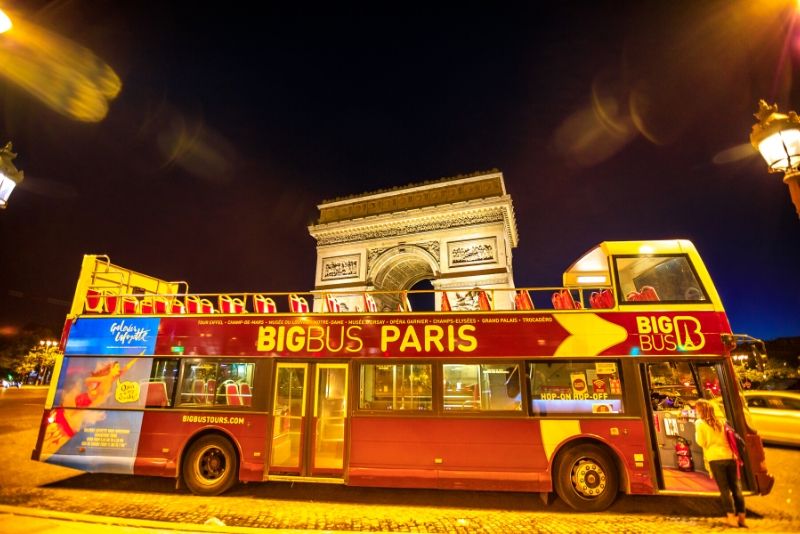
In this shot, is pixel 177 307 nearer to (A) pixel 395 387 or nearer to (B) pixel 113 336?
(B) pixel 113 336

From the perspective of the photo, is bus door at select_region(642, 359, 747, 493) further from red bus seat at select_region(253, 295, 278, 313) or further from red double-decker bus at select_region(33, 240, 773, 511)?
red bus seat at select_region(253, 295, 278, 313)

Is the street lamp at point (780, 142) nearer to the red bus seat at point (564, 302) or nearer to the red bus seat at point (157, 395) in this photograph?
the red bus seat at point (564, 302)

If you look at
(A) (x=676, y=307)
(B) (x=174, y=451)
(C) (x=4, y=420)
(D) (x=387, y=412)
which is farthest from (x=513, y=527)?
(C) (x=4, y=420)

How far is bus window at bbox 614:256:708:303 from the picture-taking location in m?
5.95

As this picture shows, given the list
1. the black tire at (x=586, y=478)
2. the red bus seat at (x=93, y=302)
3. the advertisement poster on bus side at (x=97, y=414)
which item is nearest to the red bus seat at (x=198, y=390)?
the advertisement poster on bus side at (x=97, y=414)

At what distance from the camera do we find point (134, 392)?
650cm

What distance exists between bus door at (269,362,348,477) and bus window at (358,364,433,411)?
13.7 inches

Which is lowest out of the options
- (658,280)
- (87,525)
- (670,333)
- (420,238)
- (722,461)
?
(87,525)

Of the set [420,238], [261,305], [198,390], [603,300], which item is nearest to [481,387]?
[603,300]

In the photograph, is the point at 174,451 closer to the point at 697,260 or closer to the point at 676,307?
the point at 676,307

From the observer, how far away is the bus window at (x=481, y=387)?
19.2 ft

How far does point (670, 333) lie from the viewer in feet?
18.9

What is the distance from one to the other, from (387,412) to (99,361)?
4959 mm

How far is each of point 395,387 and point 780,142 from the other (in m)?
5.56
